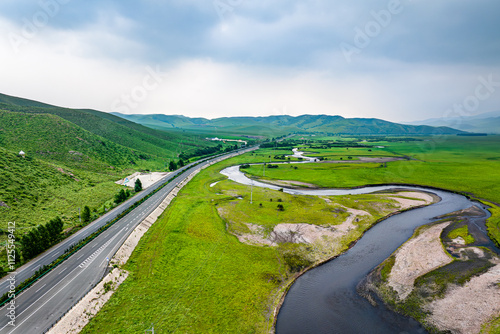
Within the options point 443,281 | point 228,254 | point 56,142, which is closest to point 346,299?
point 443,281

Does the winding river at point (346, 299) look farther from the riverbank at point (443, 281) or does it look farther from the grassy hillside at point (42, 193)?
the grassy hillside at point (42, 193)

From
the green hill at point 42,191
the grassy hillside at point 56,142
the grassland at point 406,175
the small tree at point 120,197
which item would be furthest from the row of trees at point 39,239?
the grassland at point 406,175

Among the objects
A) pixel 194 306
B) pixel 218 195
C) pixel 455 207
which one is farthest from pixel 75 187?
pixel 455 207

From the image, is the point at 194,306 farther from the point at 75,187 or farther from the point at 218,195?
the point at 75,187

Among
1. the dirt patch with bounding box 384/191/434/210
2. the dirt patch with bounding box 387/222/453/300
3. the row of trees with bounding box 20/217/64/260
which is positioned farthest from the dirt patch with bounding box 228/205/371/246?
the row of trees with bounding box 20/217/64/260

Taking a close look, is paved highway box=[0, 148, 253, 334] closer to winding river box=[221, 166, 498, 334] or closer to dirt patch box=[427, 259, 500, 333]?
winding river box=[221, 166, 498, 334]

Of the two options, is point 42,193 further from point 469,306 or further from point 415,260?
point 469,306
